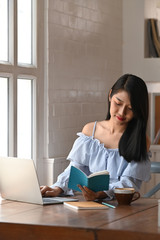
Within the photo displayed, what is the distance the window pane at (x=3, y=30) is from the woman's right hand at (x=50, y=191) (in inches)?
52.5

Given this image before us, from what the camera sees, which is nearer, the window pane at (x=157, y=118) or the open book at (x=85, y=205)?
the open book at (x=85, y=205)

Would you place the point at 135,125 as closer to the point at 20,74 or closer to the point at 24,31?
the point at 20,74

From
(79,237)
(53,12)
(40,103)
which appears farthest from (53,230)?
(53,12)

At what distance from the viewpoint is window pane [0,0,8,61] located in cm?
397

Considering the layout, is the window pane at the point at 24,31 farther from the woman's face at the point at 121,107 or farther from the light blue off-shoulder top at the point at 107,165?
the woman's face at the point at 121,107

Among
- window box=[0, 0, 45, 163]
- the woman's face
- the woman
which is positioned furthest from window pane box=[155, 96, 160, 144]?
the woman's face

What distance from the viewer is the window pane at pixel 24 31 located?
13.7 ft

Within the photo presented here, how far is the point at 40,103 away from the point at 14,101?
1.28 feet

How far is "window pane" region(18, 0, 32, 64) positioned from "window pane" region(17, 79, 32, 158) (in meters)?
0.20

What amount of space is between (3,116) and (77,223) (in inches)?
73.5

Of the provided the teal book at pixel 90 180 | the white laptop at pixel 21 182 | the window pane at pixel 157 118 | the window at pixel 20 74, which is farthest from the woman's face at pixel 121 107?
the window pane at pixel 157 118

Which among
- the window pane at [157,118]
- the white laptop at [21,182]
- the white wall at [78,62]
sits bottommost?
the white laptop at [21,182]

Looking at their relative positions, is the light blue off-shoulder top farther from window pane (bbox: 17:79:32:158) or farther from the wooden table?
window pane (bbox: 17:79:32:158)

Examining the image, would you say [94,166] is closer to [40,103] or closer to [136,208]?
[136,208]
